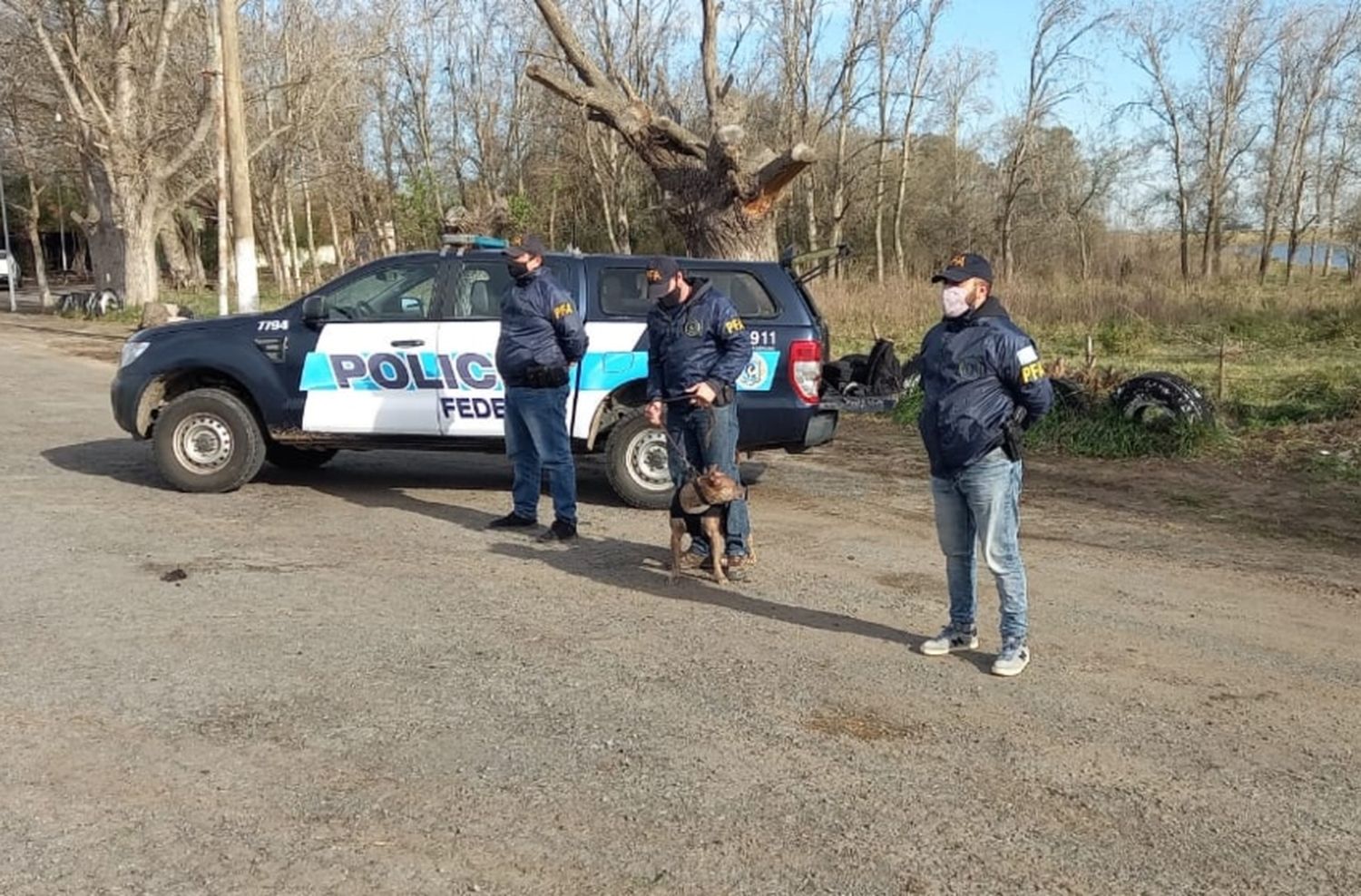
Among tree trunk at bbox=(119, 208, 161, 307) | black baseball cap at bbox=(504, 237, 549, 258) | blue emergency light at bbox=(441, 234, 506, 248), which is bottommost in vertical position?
black baseball cap at bbox=(504, 237, 549, 258)

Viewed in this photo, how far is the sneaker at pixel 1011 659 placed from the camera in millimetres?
4973

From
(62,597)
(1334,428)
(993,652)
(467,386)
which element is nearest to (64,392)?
(467,386)

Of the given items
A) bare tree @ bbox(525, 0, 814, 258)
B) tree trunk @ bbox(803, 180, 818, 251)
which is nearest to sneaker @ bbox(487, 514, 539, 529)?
bare tree @ bbox(525, 0, 814, 258)

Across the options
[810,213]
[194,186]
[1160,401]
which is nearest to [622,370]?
[1160,401]

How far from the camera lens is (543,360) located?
23.7 feet

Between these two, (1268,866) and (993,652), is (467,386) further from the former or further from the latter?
(1268,866)

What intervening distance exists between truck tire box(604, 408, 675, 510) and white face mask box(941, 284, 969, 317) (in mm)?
3775

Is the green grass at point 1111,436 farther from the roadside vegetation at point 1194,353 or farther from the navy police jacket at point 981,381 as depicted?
the navy police jacket at point 981,381

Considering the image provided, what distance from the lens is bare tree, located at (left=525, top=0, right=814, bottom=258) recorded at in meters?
15.2

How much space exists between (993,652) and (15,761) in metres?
3.99

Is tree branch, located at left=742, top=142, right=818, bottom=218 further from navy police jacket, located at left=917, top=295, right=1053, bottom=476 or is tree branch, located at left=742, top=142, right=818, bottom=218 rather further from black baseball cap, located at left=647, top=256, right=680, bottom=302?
navy police jacket, located at left=917, top=295, right=1053, bottom=476

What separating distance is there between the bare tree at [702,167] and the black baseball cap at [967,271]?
33.5 ft

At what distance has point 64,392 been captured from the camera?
49.0 ft

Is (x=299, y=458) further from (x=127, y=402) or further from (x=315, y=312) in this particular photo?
(x=315, y=312)
